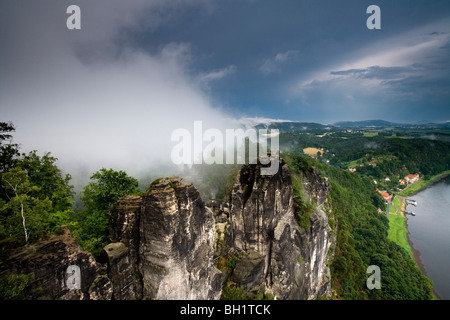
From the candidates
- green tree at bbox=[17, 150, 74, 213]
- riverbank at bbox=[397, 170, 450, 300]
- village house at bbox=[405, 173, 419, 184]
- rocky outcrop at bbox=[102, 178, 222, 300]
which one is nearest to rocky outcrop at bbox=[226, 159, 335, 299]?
rocky outcrop at bbox=[102, 178, 222, 300]

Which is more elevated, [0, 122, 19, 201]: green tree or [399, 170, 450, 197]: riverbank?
[0, 122, 19, 201]: green tree

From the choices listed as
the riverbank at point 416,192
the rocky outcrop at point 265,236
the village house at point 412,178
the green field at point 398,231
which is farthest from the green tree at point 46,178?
the village house at point 412,178

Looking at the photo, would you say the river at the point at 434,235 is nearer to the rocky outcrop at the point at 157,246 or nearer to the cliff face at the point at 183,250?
the cliff face at the point at 183,250

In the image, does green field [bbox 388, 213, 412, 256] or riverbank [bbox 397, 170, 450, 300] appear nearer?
riverbank [bbox 397, 170, 450, 300]

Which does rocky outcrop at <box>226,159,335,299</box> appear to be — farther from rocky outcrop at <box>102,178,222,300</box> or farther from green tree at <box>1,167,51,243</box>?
green tree at <box>1,167,51,243</box>

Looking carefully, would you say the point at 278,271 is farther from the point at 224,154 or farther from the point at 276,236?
the point at 224,154
